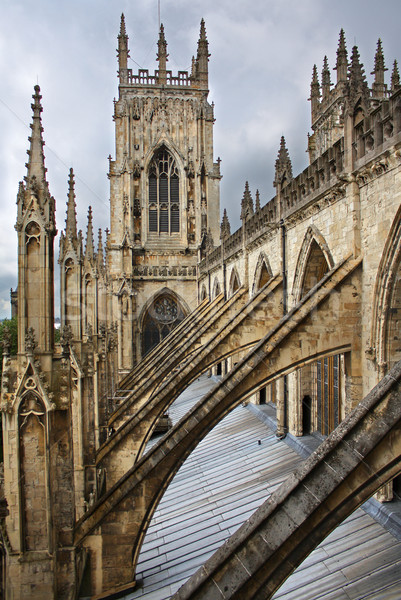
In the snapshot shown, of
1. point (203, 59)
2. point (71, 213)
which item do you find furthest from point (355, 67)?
point (203, 59)

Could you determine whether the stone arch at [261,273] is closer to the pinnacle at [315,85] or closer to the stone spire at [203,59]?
the pinnacle at [315,85]

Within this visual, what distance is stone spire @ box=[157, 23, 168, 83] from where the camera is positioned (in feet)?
101

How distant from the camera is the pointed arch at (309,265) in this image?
32.3 feet

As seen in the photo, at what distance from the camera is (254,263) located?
15148 millimetres

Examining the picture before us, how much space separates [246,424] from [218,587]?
10.0 metres

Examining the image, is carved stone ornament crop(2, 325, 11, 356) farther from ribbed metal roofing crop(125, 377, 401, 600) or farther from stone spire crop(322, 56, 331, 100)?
stone spire crop(322, 56, 331, 100)

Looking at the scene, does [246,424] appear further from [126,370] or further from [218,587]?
[126,370]

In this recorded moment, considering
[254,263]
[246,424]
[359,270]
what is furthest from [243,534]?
[254,263]

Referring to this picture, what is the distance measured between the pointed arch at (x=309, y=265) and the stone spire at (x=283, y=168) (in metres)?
2.20

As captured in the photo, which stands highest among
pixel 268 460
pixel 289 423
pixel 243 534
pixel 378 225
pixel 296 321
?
pixel 378 225

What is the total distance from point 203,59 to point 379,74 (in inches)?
539

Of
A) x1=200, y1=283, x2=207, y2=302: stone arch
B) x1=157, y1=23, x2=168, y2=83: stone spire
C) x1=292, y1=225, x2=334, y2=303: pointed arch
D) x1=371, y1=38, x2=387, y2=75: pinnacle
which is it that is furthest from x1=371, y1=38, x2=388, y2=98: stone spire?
x1=292, y1=225, x2=334, y2=303: pointed arch

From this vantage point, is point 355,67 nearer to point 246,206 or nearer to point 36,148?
point 36,148

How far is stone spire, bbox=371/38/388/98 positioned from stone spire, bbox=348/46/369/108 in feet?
52.1
